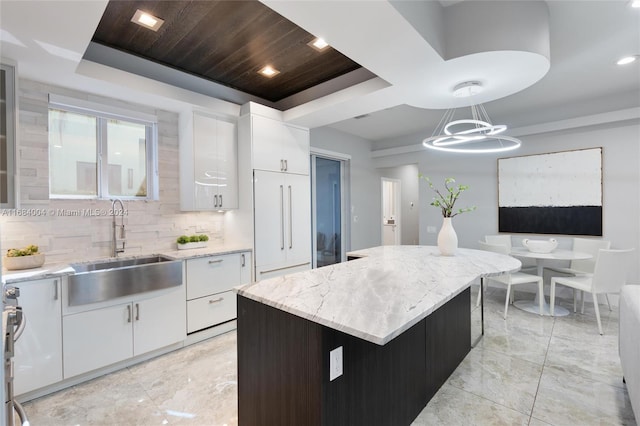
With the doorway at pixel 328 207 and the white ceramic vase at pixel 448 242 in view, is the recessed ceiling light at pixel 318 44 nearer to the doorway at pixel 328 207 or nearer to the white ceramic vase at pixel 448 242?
the white ceramic vase at pixel 448 242

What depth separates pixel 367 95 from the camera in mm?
3055

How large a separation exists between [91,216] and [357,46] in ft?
9.40

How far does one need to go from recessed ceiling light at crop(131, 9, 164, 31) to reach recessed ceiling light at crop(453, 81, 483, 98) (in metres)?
2.61

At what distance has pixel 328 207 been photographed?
18.1ft

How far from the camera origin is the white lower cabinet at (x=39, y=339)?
2.14 meters

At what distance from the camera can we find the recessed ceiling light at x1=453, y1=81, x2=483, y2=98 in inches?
108

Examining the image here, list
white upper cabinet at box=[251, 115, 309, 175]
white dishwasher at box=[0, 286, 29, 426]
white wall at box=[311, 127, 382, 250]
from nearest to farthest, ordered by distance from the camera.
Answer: white dishwasher at box=[0, 286, 29, 426]
white upper cabinet at box=[251, 115, 309, 175]
white wall at box=[311, 127, 382, 250]

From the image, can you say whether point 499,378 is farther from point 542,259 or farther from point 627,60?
point 627,60

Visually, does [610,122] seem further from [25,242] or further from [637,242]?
[25,242]

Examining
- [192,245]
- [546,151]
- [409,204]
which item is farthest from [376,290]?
[409,204]

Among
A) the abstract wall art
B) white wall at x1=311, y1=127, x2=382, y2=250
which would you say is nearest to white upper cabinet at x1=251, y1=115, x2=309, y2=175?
white wall at x1=311, y1=127, x2=382, y2=250

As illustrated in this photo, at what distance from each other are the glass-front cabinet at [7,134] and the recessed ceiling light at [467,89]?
356 cm

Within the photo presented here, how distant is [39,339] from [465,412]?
3.03m

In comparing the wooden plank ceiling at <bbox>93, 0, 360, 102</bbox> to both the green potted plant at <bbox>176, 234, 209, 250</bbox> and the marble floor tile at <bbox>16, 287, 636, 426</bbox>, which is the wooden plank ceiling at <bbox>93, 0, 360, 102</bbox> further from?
the marble floor tile at <bbox>16, 287, 636, 426</bbox>
